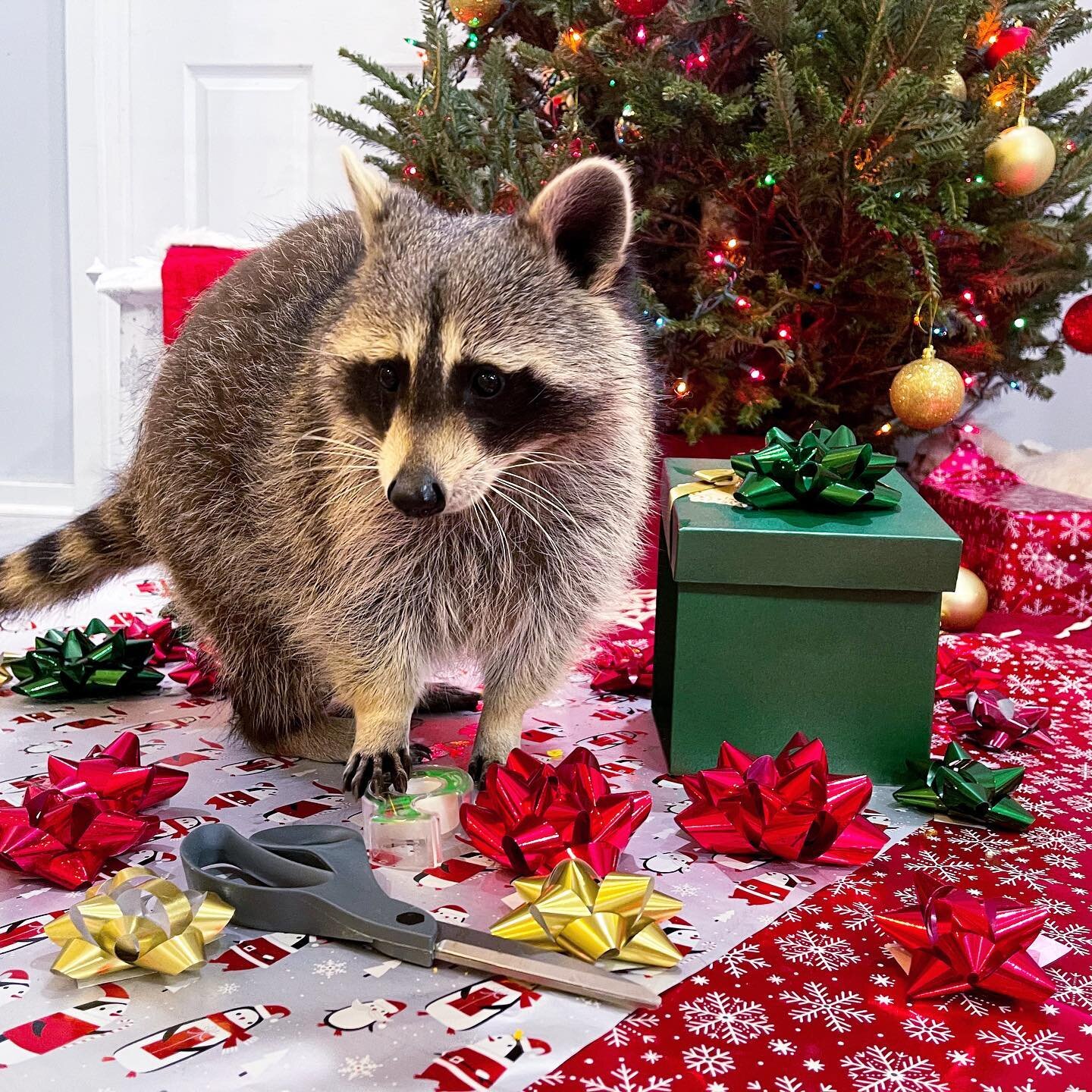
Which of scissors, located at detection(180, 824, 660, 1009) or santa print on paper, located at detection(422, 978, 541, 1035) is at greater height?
scissors, located at detection(180, 824, 660, 1009)

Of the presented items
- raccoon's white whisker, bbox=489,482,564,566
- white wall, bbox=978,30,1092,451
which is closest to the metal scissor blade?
raccoon's white whisker, bbox=489,482,564,566

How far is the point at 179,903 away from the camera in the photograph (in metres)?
1.05

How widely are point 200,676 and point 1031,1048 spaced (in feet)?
4.47

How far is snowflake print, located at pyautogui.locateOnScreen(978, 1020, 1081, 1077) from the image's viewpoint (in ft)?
3.08

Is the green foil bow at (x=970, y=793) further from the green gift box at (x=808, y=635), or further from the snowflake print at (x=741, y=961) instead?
the snowflake print at (x=741, y=961)

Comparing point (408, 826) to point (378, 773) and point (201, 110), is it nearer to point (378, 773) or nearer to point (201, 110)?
point (378, 773)

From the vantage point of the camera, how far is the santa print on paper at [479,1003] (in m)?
0.96

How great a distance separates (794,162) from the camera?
2348mm

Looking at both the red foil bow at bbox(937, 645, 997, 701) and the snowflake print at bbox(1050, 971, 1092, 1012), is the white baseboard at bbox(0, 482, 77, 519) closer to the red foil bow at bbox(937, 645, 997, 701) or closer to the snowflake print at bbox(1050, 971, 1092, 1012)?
the red foil bow at bbox(937, 645, 997, 701)

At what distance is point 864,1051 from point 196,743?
104 cm

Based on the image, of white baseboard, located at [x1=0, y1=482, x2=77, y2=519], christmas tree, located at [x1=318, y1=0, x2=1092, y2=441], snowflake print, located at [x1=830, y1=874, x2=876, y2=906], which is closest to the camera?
snowflake print, located at [x1=830, y1=874, x2=876, y2=906]

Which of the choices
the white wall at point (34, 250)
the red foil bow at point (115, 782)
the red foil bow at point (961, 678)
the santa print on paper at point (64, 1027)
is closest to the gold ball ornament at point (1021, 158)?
the red foil bow at point (961, 678)

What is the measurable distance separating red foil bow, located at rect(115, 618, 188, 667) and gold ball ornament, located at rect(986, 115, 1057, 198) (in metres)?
1.89

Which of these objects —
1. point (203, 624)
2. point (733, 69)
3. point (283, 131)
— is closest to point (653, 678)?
point (203, 624)
